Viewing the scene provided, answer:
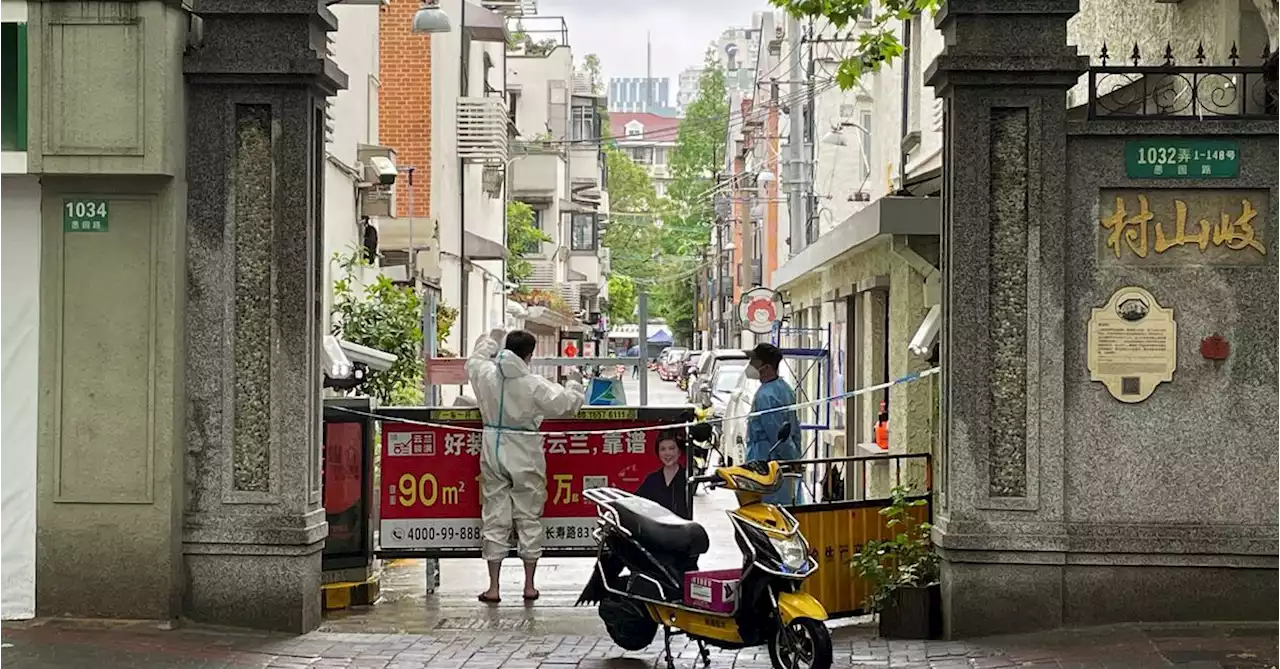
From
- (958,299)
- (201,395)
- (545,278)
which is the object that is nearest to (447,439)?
(201,395)

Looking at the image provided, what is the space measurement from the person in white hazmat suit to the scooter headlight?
9.79 feet

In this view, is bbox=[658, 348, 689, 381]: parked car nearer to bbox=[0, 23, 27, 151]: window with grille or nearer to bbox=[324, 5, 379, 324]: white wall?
bbox=[324, 5, 379, 324]: white wall

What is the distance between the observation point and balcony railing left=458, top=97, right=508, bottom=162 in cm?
3130

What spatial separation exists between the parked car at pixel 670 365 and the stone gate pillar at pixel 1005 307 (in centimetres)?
5956

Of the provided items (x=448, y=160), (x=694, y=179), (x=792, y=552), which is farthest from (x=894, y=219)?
(x=694, y=179)

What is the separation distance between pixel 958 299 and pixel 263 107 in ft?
13.8

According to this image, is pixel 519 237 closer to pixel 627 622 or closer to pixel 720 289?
pixel 720 289

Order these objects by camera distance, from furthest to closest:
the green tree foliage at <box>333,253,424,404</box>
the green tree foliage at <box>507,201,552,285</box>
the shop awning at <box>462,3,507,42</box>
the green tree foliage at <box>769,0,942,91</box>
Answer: the green tree foliage at <box>507,201,552,285</box> → the shop awning at <box>462,3,507,42</box> → the green tree foliage at <box>333,253,424,404</box> → the green tree foliage at <box>769,0,942,91</box>

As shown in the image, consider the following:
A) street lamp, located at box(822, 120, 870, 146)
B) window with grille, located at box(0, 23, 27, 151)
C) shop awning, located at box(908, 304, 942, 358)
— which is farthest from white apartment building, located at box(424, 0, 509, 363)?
window with grille, located at box(0, 23, 27, 151)

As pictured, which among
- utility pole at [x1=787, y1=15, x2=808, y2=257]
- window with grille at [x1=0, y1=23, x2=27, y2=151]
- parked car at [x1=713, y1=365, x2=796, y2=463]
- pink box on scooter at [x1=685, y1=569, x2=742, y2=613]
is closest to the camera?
pink box on scooter at [x1=685, y1=569, x2=742, y2=613]

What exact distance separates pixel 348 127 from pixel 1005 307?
489 inches

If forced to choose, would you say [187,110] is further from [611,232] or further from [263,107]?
[611,232]

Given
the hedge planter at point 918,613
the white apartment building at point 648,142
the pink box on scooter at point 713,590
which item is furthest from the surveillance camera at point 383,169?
the white apartment building at point 648,142

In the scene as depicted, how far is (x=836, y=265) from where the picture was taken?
2103 cm
